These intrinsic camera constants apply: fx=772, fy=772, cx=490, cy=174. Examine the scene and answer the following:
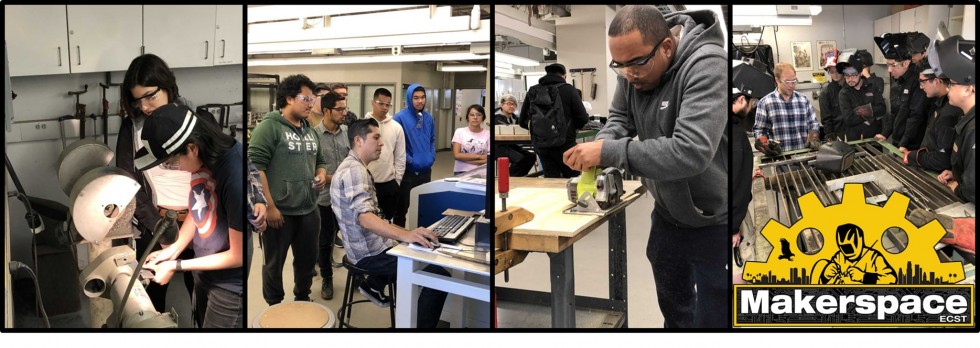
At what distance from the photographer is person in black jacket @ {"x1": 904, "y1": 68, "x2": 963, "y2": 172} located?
10.5ft

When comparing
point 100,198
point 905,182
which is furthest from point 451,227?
point 905,182

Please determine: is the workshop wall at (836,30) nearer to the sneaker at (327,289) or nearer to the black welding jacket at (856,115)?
the black welding jacket at (856,115)

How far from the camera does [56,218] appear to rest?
329 centimetres

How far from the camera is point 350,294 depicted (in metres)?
3.25

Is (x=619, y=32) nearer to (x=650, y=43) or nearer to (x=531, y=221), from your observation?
(x=650, y=43)

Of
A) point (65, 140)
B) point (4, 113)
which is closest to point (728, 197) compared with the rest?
point (65, 140)

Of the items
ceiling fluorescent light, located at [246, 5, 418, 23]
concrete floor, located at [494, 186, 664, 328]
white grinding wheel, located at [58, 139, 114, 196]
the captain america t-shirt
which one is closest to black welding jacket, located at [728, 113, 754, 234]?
concrete floor, located at [494, 186, 664, 328]

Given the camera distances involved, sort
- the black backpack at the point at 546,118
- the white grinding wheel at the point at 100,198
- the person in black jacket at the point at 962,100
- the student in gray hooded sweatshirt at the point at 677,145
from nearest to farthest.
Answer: the student in gray hooded sweatshirt at the point at 677,145
the black backpack at the point at 546,118
the person in black jacket at the point at 962,100
the white grinding wheel at the point at 100,198

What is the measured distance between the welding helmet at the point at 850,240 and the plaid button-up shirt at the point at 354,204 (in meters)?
1.88

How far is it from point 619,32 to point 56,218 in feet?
8.12

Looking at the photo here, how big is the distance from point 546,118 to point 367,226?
2.80 ft

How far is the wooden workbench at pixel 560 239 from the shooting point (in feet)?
9.27

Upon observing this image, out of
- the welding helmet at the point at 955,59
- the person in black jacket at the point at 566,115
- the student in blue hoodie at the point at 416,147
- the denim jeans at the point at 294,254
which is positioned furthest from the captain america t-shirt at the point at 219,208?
the welding helmet at the point at 955,59

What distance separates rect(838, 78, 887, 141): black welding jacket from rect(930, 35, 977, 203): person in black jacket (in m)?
0.27
